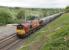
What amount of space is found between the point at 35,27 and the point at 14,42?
7.21 metres

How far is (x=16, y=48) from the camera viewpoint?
68.8ft

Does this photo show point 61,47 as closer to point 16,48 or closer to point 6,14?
point 16,48

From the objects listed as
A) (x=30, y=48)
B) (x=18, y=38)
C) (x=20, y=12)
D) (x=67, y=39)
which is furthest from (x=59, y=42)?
(x=20, y=12)

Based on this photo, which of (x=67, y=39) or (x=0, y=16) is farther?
(x=0, y=16)

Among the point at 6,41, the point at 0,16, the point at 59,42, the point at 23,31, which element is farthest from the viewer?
the point at 0,16

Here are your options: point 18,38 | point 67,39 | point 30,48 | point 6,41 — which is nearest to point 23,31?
point 18,38

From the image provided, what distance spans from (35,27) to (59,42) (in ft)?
51.6

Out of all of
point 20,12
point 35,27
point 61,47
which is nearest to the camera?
point 61,47

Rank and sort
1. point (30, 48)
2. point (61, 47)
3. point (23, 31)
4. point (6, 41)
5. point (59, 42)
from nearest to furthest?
point (61, 47)
point (59, 42)
point (30, 48)
point (6, 41)
point (23, 31)

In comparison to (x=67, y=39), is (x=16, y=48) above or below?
below

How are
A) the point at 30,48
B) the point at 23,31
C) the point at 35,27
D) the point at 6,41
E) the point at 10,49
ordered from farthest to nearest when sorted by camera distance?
the point at 35,27 < the point at 23,31 < the point at 6,41 < the point at 10,49 < the point at 30,48

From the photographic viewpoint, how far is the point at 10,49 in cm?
2053

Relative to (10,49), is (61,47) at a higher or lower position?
higher

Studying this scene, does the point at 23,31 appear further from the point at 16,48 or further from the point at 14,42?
the point at 16,48
